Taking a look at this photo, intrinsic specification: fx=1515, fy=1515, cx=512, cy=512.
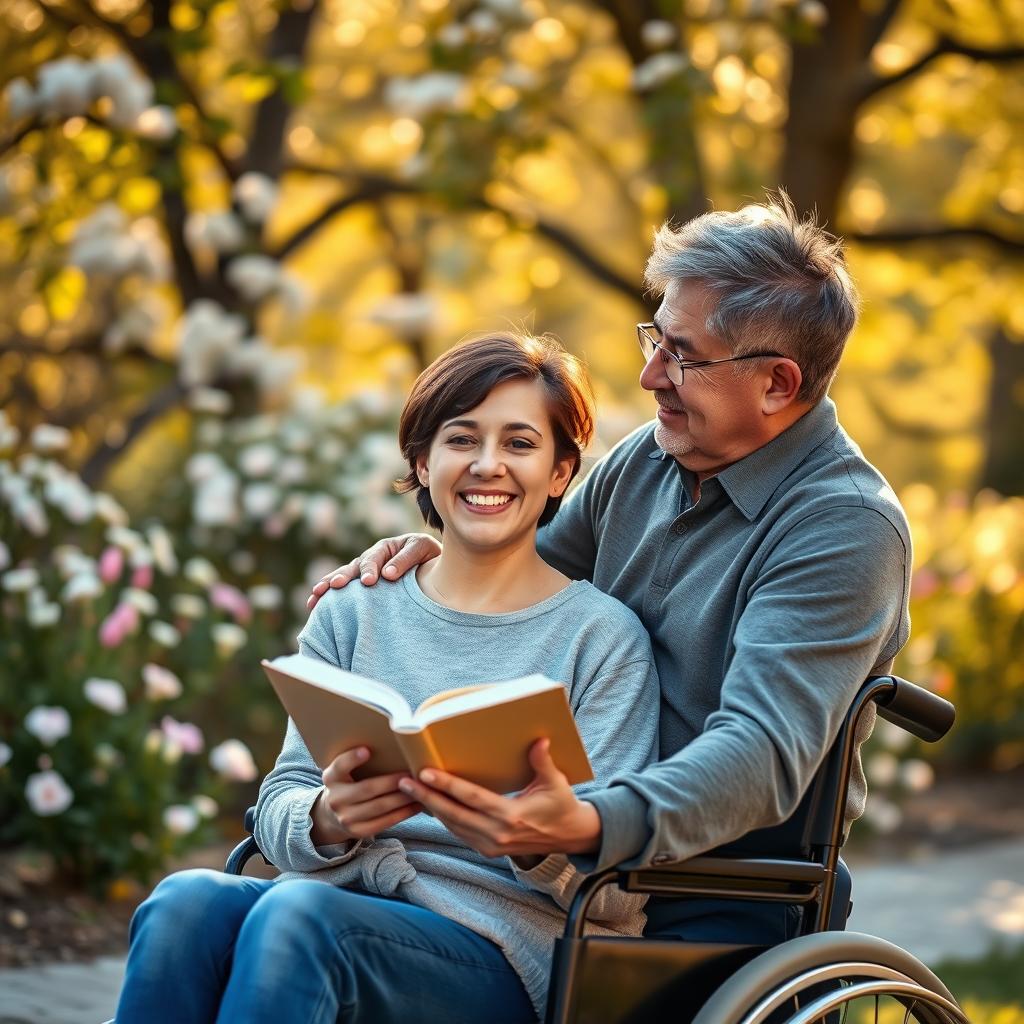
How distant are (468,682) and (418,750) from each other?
17.0 inches

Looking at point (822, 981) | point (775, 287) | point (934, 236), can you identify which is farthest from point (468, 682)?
point (934, 236)

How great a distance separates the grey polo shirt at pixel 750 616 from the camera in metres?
2.04

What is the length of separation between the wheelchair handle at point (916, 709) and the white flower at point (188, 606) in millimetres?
2613

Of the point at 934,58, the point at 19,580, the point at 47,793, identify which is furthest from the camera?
the point at 934,58

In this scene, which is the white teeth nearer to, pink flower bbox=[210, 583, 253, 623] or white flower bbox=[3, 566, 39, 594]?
white flower bbox=[3, 566, 39, 594]

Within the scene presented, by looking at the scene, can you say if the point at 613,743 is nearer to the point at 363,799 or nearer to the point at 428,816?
the point at 428,816

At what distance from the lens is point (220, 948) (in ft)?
7.12

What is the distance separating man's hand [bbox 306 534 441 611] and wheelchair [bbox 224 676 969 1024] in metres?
0.42

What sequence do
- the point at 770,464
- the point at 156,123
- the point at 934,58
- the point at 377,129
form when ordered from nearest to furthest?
the point at 770,464
the point at 156,123
the point at 934,58
the point at 377,129

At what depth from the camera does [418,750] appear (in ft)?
6.39

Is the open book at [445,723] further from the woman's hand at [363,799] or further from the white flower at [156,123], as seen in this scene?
the white flower at [156,123]

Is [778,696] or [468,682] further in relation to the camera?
[468,682]

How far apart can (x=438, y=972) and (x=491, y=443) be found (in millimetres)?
825

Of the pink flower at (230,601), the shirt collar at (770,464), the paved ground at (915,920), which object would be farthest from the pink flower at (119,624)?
the shirt collar at (770,464)
